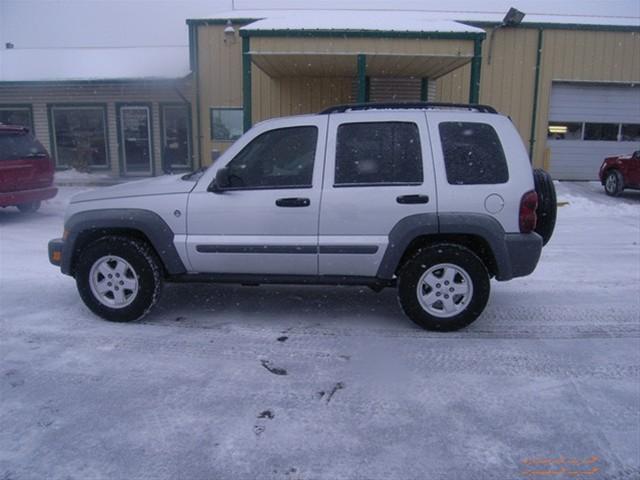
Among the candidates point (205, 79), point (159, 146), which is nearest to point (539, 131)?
Answer: point (205, 79)

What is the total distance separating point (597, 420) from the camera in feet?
11.4

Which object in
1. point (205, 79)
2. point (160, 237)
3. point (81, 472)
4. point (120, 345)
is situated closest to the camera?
point (81, 472)

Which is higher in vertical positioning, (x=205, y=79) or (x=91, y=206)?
(x=205, y=79)

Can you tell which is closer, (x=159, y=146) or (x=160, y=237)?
(x=160, y=237)

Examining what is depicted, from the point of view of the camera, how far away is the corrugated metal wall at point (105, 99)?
17.6m

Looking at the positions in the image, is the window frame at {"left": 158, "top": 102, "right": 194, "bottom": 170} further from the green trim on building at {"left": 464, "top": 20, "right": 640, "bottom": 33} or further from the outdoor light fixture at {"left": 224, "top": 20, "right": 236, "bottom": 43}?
the green trim on building at {"left": 464, "top": 20, "right": 640, "bottom": 33}

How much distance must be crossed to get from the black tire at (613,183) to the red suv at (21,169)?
520 inches

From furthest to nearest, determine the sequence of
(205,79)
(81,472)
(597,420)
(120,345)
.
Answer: (205,79), (120,345), (597,420), (81,472)

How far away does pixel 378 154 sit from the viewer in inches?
189

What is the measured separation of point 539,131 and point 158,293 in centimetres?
1537

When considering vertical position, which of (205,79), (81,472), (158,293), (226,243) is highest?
(205,79)

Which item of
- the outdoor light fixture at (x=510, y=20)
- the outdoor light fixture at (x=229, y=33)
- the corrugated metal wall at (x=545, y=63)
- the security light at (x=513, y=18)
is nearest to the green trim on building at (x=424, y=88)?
the corrugated metal wall at (x=545, y=63)

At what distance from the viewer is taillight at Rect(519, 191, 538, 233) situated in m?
4.67

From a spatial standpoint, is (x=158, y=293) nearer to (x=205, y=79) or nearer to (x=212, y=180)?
(x=212, y=180)
